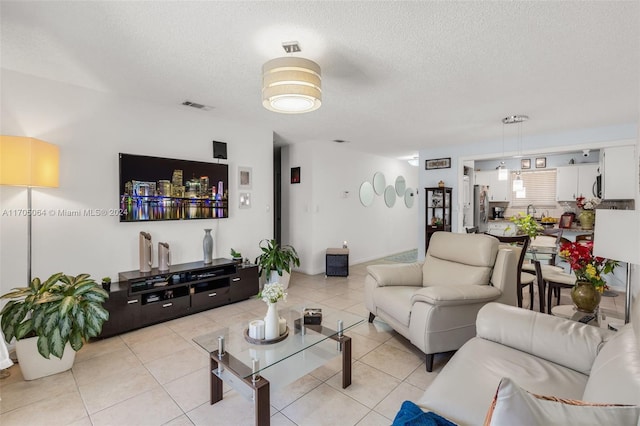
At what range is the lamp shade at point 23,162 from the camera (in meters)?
2.31

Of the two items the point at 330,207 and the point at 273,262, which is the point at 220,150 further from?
the point at 330,207

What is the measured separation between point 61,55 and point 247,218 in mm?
2606

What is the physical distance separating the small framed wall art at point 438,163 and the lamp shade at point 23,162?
19.1ft

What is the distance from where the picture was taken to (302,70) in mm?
2066

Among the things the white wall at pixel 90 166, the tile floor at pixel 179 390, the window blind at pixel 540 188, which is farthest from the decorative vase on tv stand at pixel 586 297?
the window blind at pixel 540 188

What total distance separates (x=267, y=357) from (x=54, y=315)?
5.24 feet

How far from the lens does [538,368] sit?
1.52m

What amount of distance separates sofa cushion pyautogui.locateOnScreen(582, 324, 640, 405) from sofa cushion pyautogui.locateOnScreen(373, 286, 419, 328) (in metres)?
1.35

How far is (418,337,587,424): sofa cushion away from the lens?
49.3 inches

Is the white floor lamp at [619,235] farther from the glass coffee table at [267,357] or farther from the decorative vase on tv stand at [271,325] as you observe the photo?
the decorative vase on tv stand at [271,325]

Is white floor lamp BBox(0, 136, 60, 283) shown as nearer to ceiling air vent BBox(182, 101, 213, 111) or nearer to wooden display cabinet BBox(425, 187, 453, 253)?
ceiling air vent BBox(182, 101, 213, 111)

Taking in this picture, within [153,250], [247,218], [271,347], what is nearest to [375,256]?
[247,218]

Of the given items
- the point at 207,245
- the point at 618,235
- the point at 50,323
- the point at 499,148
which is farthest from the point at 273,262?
the point at 499,148

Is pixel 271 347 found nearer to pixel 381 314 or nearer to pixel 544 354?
pixel 381 314
